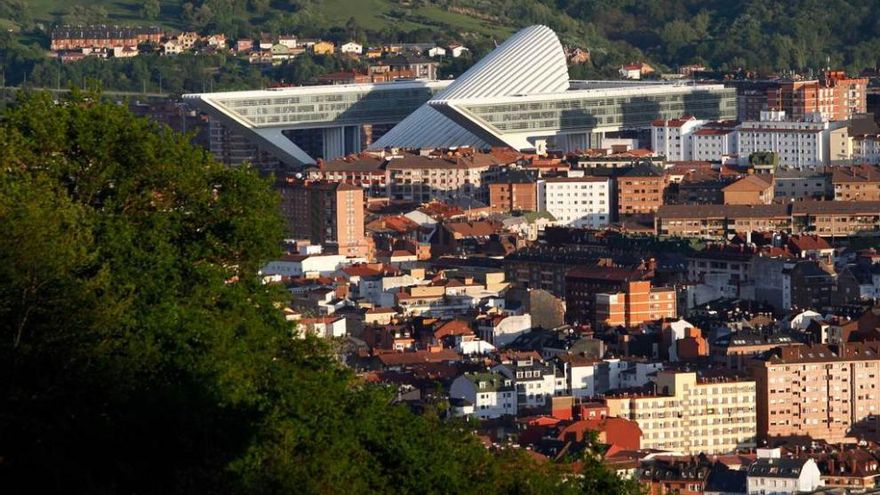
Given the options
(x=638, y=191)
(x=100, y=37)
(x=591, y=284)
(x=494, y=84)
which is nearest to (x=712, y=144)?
(x=494, y=84)

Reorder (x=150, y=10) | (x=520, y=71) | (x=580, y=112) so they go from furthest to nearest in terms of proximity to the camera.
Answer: (x=150, y=10), (x=520, y=71), (x=580, y=112)

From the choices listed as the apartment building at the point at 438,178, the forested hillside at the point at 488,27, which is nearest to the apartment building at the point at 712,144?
the apartment building at the point at 438,178

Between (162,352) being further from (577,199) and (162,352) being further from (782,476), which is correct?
(577,199)

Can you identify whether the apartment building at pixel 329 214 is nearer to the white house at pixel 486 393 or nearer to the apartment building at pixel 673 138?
the apartment building at pixel 673 138

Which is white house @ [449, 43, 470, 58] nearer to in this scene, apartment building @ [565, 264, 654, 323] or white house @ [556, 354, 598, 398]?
apartment building @ [565, 264, 654, 323]

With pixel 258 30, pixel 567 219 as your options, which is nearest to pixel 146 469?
pixel 567 219

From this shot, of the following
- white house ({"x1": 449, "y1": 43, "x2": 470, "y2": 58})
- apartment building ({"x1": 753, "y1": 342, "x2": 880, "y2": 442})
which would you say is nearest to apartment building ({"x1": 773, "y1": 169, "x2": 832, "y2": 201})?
white house ({"x1": 449, "y1": 43, "x2": 470, "y2": 58})
